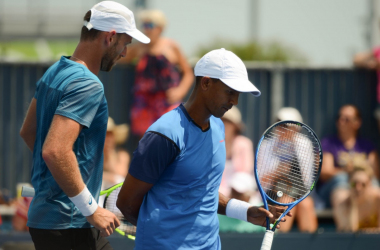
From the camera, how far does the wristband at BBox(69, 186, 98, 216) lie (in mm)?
2615

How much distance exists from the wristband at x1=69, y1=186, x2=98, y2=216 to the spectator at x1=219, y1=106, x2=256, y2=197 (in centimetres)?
336

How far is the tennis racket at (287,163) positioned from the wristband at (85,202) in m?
0.91

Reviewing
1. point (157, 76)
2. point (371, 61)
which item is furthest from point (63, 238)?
point (371, 61)

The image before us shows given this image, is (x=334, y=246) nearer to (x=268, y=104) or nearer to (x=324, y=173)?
(x=324, y=173)

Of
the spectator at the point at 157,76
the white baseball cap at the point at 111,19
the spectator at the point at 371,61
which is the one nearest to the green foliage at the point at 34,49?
the spectator at the point at 157,76

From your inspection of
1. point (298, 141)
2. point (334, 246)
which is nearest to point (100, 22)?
point (298, 141)

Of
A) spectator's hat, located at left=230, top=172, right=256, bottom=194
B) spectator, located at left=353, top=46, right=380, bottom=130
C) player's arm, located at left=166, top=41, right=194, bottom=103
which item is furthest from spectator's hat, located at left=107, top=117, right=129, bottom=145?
spectator, located at left=353, top=46, right=380, bottom=130

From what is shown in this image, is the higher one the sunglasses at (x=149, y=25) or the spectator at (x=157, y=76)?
the sunglasses at (x=149, y=25)

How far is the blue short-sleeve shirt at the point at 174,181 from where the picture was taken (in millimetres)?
2602

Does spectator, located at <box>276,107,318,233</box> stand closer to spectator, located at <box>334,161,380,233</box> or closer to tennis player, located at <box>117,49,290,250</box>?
spectator, located at <box>334,161,380,233</box>

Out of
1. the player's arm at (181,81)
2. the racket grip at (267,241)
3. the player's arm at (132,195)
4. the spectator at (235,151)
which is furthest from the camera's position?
the player's arm at (181,81)

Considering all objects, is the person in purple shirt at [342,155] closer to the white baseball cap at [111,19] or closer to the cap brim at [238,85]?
the cap brim at [238,85]

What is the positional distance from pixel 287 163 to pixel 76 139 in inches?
53.1

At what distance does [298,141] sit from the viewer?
342 cm
